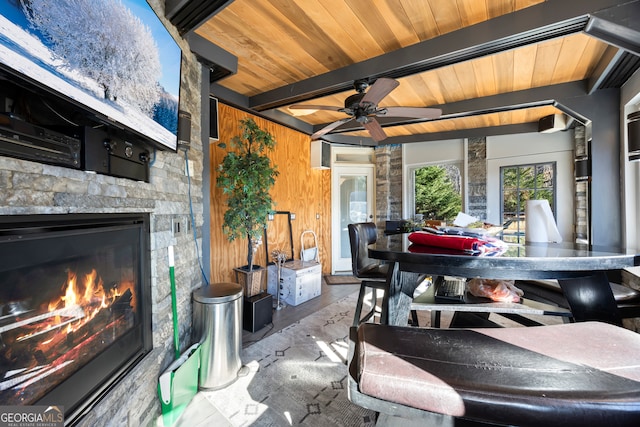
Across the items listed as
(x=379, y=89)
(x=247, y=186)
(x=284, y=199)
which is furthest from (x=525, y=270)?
(x=284, y=199)

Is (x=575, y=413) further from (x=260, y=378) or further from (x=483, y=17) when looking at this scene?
(x=483, y=17)

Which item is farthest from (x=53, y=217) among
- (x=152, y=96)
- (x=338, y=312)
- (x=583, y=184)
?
(x=583, y=184)

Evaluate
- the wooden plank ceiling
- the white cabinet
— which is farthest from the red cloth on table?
the white cabinet

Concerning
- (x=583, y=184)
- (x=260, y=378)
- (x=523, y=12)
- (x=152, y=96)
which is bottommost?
(x=260, y=378)

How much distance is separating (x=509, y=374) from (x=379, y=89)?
2059 mm

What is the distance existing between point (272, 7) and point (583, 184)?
4.55m

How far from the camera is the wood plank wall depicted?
10.2 ft

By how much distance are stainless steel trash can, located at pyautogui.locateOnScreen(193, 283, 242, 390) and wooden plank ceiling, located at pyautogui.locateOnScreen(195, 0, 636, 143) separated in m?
2.01

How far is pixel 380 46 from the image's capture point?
88.4 inches

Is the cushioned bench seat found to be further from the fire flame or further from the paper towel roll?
the fire flame

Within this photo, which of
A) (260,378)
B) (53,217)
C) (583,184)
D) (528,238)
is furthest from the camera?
(583,184)

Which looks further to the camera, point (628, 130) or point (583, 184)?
point (583, 184)

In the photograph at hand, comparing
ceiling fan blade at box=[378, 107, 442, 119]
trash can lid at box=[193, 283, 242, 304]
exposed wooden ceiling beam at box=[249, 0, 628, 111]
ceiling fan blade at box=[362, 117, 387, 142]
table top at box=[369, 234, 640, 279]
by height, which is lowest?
trash can lid at box=[193, 283, 242, 304]

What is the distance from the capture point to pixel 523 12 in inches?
70.6
